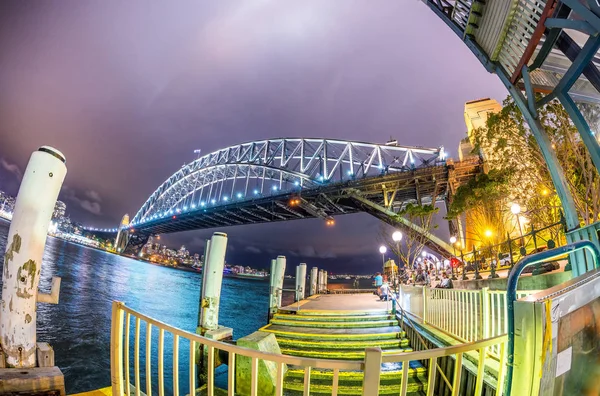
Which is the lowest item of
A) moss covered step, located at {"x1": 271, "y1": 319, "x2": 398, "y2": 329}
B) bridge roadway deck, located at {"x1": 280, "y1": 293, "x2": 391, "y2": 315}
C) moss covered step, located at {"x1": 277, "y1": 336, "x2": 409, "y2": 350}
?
moss covered step, located at {"x1": 277, "y1": 336, "x2": 409, "y2": 350}

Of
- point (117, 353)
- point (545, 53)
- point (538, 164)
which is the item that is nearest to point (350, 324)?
point (117, 353)

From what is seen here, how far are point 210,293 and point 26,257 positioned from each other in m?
4.59

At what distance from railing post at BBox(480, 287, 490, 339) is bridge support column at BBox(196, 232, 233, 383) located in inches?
213

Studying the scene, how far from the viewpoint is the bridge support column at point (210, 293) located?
7.19 metres

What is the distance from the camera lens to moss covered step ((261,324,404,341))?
716 centimetres

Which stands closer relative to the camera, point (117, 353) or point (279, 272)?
point (117, 353)

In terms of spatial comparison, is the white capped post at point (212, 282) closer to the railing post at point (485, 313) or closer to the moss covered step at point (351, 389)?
the moss covered step at point (351, 389)

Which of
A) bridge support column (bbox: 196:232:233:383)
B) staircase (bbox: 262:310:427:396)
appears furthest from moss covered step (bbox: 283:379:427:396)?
bridge support column (bbox: 196:232:233:383)

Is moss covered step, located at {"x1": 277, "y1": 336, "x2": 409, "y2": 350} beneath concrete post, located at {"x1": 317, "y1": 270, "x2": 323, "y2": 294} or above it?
beneath

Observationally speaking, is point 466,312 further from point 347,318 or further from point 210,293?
point 210,293

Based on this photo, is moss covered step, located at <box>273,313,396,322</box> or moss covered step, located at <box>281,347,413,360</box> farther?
moss covered step, located at <box>273,313,396,322</box>

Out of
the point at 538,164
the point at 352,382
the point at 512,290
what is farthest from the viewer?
the point at 538,164

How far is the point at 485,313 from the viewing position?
4.00m

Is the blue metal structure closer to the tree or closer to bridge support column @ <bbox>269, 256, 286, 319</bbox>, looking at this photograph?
the tree
